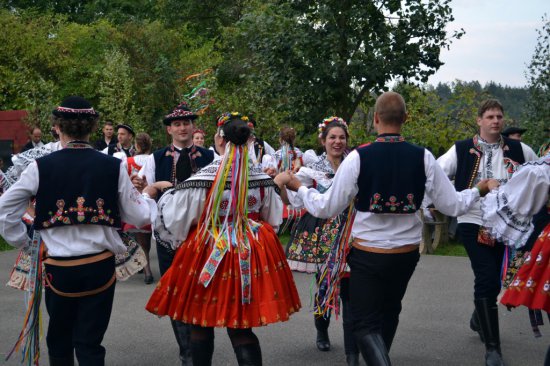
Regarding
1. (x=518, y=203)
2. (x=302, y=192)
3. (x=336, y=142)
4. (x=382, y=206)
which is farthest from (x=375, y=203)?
(x=336, y=142)

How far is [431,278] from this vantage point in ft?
26.7

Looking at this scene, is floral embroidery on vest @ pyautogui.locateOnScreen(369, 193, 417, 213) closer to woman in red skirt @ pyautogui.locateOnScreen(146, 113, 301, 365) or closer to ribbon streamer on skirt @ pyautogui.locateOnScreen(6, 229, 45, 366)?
woman in red skirt @ pyautogui.locateOnScreen(146, 113, 301, 365)

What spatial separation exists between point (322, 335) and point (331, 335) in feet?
1.44

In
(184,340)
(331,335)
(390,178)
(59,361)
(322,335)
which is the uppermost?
(390,178)

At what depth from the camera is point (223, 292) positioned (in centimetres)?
377

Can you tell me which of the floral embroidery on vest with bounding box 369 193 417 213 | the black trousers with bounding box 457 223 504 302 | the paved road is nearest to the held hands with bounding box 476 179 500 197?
the floral embroidery on vest with bounding box 369 193 417 213

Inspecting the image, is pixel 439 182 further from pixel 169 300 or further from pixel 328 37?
pixel 328 37

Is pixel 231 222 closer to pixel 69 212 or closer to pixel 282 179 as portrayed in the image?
pixel 282 179

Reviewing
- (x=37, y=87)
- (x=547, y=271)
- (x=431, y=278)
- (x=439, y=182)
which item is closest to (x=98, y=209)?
(x=439, y=182)

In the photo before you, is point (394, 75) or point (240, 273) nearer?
point (240, 273)

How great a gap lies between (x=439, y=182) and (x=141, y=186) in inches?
68.5

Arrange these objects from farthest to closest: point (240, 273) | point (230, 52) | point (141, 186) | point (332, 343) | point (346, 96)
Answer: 1. point (230, 52)
2. point (346, 96)
3. point (332, 343)
4. point (141, 186)
5. point (240, 273)

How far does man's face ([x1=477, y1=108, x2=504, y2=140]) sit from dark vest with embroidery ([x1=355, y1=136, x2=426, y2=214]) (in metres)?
1.54

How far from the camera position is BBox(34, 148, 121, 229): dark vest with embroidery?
348 centimetres
